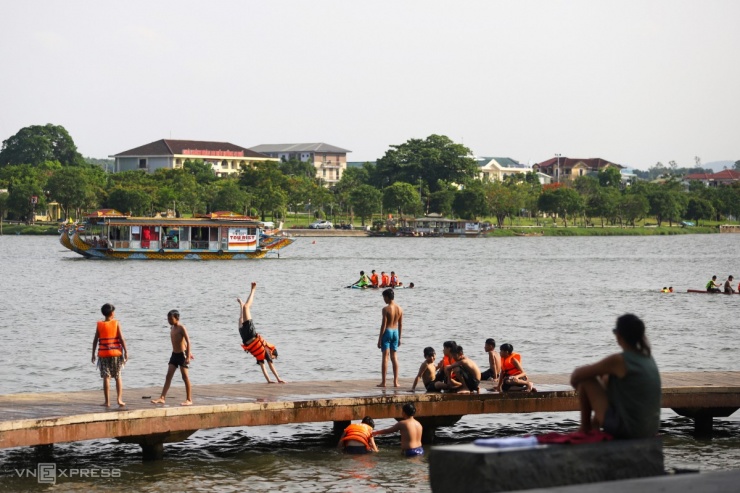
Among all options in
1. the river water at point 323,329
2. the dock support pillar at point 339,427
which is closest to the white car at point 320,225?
the river water at point 323,329

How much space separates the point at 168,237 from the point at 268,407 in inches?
3027

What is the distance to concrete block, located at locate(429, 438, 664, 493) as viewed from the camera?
8.38 meters

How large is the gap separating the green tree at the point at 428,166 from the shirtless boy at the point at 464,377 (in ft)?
569

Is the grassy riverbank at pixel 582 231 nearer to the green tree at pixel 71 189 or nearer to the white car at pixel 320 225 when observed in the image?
the white car at pixel 320 225

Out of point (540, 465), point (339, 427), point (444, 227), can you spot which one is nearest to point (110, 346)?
point (339, 427)

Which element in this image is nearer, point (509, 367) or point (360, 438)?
point (360, 438)

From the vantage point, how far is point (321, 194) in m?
168

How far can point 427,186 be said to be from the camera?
194 meters

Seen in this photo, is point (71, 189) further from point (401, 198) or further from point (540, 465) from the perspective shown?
point (540, 465)

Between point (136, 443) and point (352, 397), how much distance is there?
3.69 metres

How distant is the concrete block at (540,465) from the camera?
8383 mm

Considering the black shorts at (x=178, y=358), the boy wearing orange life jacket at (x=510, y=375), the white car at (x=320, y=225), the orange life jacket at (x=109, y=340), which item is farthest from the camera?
the white car at (x=320, y=225)

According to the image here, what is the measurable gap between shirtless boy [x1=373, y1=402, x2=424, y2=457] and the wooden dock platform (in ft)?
1.38

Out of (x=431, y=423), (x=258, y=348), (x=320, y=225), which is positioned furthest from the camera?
(x=320, y=225)
